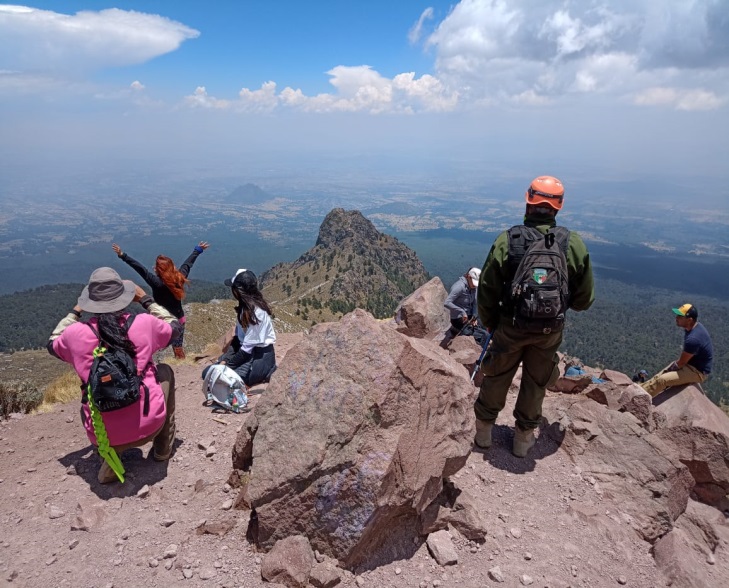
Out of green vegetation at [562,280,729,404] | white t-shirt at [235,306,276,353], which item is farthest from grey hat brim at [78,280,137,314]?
green vegetation at [562,280,729,404]

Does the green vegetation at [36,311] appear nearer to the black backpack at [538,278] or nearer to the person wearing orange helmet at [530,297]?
the person wearing orange helmet at [530,297]

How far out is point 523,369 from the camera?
23.1 feet

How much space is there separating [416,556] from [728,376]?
147010 mm

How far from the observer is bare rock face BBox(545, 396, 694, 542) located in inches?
260

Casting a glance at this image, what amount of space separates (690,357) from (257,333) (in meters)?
9.96

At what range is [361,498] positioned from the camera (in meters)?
4.82

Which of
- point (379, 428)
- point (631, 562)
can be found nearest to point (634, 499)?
point (631, 562)

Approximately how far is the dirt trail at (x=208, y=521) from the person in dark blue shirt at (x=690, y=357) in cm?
470

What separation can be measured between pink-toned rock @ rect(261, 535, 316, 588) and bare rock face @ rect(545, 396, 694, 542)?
493 centimetres

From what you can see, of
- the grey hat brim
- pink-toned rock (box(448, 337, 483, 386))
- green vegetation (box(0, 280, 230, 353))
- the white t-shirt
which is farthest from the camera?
green vegetation (box(0, 280, 230, 353))

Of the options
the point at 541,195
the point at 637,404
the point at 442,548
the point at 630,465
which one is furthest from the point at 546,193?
the point at 637,404

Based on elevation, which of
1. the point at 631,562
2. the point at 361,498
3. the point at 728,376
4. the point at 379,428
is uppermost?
the point at 379,428

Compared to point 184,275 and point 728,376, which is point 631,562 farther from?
point 728,376

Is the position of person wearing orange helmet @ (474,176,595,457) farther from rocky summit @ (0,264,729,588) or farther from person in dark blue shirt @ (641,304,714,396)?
person in dark blue shirt @ (641,304,714,396)
